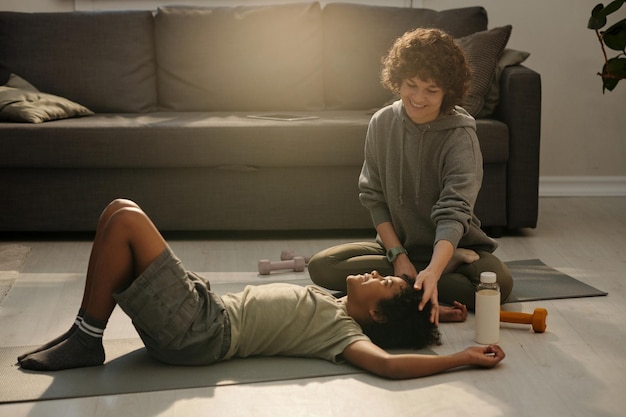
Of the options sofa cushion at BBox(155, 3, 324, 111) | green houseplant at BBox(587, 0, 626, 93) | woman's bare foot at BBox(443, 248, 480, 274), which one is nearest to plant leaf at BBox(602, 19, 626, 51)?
green houseplant at BBox(587, 0, 626, 93)

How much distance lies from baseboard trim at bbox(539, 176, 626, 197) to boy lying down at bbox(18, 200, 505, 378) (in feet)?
8.08

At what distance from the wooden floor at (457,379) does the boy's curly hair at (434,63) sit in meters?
0.69

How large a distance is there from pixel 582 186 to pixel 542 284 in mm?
1749

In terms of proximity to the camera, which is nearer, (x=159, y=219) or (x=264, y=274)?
(x=264, y=274)

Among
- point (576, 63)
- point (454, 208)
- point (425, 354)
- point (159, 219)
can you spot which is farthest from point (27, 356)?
point (576, 63)

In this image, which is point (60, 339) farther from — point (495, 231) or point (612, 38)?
point (612, 38)

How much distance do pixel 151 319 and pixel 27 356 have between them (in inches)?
14.2

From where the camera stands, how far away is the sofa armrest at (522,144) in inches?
151

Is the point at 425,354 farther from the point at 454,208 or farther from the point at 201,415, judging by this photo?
the point at 201,415

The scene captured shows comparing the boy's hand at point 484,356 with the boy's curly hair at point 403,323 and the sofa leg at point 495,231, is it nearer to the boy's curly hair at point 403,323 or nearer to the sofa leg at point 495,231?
the boy's curly hair at point 403,323

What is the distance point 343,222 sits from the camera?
3.87m

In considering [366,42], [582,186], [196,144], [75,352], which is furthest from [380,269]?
[582,186]

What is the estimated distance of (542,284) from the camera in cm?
319

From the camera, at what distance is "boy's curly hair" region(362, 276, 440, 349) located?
241 cm
